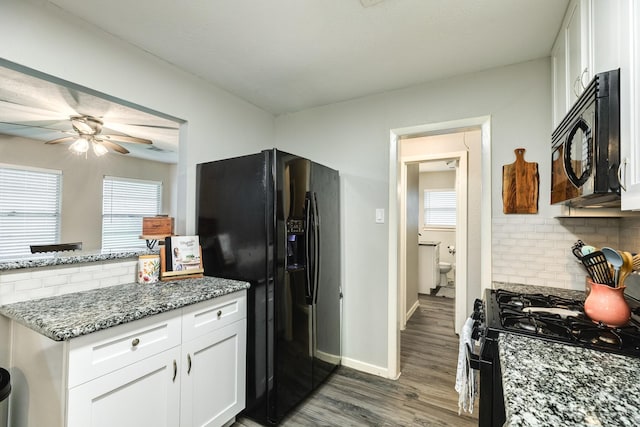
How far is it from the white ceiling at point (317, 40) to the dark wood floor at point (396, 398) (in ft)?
7.78

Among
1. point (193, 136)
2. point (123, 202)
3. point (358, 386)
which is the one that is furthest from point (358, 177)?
point (123, 202)

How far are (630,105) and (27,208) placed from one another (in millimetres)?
5473

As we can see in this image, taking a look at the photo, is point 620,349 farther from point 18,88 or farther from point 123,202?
point 123,202

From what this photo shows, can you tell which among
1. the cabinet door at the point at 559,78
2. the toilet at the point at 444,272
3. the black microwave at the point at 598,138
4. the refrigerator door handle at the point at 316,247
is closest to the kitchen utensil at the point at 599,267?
the black microwave at the point at 598,138

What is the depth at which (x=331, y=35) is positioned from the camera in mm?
1710

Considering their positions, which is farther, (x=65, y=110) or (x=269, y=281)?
(x=65, y=110)

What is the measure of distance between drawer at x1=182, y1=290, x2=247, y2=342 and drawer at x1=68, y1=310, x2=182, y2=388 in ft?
0.17

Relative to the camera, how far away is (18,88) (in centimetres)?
230

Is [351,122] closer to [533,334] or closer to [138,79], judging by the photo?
[138,79]

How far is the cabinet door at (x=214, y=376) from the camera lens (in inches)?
59.3

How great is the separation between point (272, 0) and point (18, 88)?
7.56 ft

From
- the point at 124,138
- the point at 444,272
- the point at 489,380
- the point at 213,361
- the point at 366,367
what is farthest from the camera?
the point at 444,272

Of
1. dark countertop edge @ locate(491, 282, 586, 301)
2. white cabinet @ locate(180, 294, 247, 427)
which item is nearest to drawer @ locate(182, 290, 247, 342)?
white cabinet @ locate(180, 294, 247, 427)

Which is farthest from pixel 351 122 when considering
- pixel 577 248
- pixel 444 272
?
pixel 444 272
